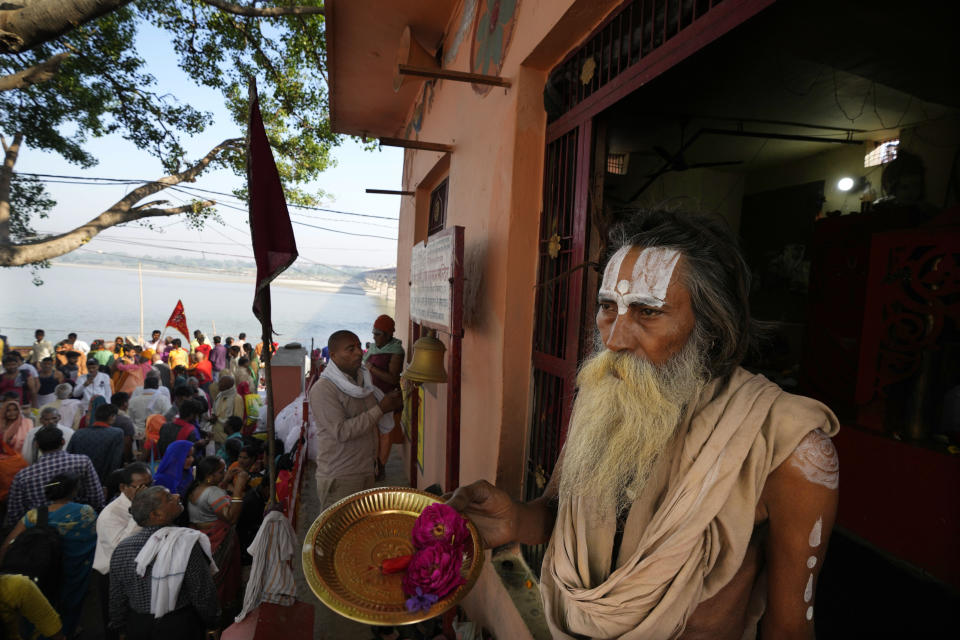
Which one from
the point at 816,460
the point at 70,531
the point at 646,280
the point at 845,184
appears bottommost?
the point at 70,531

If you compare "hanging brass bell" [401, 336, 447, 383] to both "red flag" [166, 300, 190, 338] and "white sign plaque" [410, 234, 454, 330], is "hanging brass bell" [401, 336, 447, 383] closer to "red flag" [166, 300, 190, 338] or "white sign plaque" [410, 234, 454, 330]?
"white sign plaque" [410, 234, 454, 330]

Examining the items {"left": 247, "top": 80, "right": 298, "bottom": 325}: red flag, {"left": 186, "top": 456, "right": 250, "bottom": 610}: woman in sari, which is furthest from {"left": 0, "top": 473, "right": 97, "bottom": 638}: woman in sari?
{"left": 247, "top": 80, "right": 298, "bottom": 325}: red flag

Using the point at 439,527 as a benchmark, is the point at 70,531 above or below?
below

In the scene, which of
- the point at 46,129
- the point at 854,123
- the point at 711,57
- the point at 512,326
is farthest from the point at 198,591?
the point at 46,129

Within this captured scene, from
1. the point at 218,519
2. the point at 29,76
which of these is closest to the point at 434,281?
the point at 218,519

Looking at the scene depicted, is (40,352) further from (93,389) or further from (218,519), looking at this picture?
(218,519)

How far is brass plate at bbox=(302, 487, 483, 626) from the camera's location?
1.53 m

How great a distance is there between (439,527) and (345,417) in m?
2.69

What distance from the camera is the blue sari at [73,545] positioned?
3.90 metres

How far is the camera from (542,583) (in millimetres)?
1640

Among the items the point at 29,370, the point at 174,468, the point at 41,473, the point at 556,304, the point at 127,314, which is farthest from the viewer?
the point at 127,314

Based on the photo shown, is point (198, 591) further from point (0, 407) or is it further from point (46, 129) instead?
point (46, 129)

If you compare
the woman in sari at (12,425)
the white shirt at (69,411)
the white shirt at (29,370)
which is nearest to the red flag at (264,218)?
the woman in sari at (12,425)

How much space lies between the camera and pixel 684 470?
1.33m
